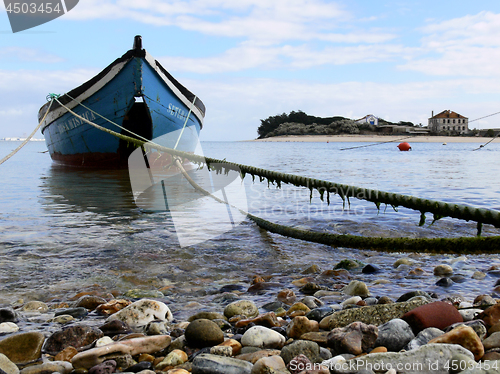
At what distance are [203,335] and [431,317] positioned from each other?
1444 millimetres

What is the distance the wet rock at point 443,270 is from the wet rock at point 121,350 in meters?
2.92

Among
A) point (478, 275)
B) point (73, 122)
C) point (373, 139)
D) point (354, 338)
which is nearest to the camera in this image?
point (354, 338)

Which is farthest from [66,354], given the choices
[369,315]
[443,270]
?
[443,270]

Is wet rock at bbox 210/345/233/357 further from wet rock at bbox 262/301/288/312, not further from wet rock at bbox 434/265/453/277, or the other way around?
wet rock at bbox 434/265/453/277

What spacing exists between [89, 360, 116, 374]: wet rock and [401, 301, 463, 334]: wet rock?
5.92ft

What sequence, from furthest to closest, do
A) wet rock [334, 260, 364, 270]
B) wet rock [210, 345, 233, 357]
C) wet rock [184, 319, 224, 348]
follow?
wet rock [334, 260, 364, 270]
wet rock [184, 319, 224, 348]
wet rock [210, 345, 233, 357]

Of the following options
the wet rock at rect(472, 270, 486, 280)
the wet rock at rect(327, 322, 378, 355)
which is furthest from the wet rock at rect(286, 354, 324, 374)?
the wet rock at rect(472, 270, 486, 280)

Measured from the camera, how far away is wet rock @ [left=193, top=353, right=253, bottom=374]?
2029mm

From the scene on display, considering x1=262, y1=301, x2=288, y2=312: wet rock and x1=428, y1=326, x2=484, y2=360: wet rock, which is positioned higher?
x1=428, y1=326, x2=484, y2=360: wet rock

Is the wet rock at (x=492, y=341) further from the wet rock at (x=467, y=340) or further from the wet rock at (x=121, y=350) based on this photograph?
the wet rock at (x=121, y=350)

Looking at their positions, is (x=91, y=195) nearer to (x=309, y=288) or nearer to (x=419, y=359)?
(x=309, y=288)

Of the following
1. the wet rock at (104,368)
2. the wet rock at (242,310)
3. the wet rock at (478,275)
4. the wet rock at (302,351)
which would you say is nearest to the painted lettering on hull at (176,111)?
the wet rock at (478,275)

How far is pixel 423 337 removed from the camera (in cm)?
229

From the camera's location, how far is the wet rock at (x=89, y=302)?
10.4ft
